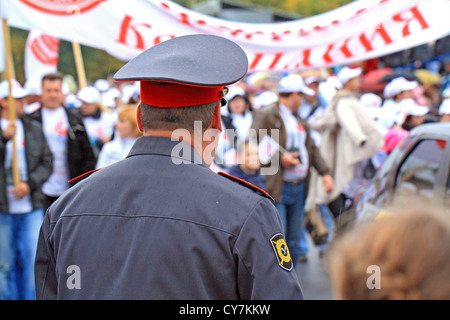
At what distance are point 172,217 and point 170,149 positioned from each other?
228 mm

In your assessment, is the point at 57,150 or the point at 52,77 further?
the point at 52,77

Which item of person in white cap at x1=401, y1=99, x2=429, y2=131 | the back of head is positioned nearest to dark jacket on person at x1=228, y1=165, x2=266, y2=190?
person in white cap at x1=401, y1=99, x2=429, y2=131

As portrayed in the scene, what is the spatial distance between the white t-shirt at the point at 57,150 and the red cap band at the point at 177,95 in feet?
12.5

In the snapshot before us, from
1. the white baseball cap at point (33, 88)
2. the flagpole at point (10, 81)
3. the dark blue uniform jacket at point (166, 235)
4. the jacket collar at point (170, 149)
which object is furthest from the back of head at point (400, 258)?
the white baseball cap at point (33, 88)

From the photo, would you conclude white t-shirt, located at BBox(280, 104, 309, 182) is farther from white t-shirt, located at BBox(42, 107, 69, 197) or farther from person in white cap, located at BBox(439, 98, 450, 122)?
white t-shirt, located at BBox(42, 107, 69, 197)

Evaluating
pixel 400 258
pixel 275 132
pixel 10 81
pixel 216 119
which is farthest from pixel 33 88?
pixel 400 258

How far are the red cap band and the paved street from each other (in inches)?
145

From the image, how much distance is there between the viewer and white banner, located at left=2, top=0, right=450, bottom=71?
168 inches

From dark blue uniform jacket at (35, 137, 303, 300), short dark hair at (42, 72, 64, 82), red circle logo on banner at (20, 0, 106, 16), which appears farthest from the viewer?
short dark hair at (42, 72, 64, 82)

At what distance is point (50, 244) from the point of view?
1.89m

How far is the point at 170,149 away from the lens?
181 centimetres

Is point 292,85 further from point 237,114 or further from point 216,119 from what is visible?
point 216,119

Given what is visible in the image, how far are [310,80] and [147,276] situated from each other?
355 inches

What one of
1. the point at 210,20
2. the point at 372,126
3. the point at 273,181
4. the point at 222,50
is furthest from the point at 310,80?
the point at 222,50
